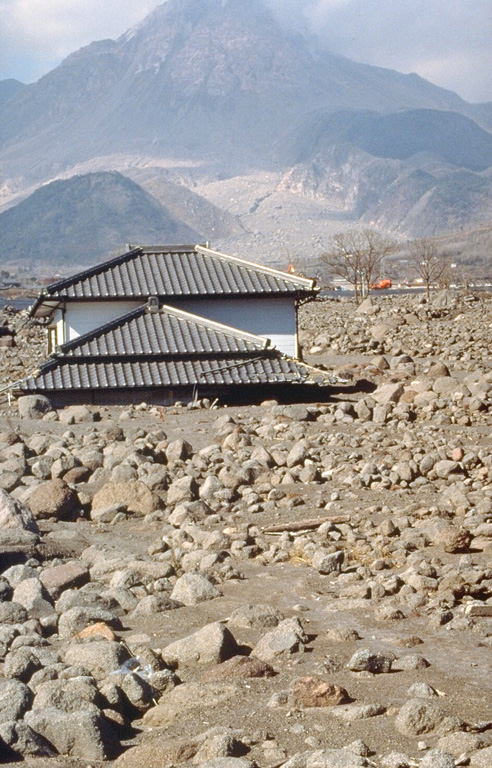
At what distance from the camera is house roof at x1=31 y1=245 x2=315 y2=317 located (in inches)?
813

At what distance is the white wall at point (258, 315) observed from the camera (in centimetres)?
2103

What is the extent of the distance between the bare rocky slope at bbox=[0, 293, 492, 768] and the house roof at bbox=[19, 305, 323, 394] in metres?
2.24

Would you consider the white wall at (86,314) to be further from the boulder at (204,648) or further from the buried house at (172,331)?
the boulder at (204,648)

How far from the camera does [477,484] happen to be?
1120 centimetres

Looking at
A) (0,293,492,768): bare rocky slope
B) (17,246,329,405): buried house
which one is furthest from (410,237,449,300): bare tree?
(0,293,492,768): bare rocky slope

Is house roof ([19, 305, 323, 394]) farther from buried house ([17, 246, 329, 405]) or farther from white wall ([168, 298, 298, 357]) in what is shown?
white wall ([168, 298, 298, 357])

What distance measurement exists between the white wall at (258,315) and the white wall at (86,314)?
102 centimetres

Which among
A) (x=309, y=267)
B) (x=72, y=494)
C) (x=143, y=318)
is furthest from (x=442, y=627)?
(x=309, y=267)

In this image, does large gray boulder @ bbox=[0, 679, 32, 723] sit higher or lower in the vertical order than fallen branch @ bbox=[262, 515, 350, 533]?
higher

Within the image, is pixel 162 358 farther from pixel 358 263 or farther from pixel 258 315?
pixel 358 263

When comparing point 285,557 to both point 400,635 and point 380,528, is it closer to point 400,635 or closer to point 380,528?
point 380,528

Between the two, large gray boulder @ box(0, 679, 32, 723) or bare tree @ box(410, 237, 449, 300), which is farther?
bare tree @ box(410, 237, 449, 300)

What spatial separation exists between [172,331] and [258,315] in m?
2.11

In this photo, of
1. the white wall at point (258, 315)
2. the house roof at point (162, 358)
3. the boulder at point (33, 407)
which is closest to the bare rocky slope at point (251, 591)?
the boulder at point (33, 407)
